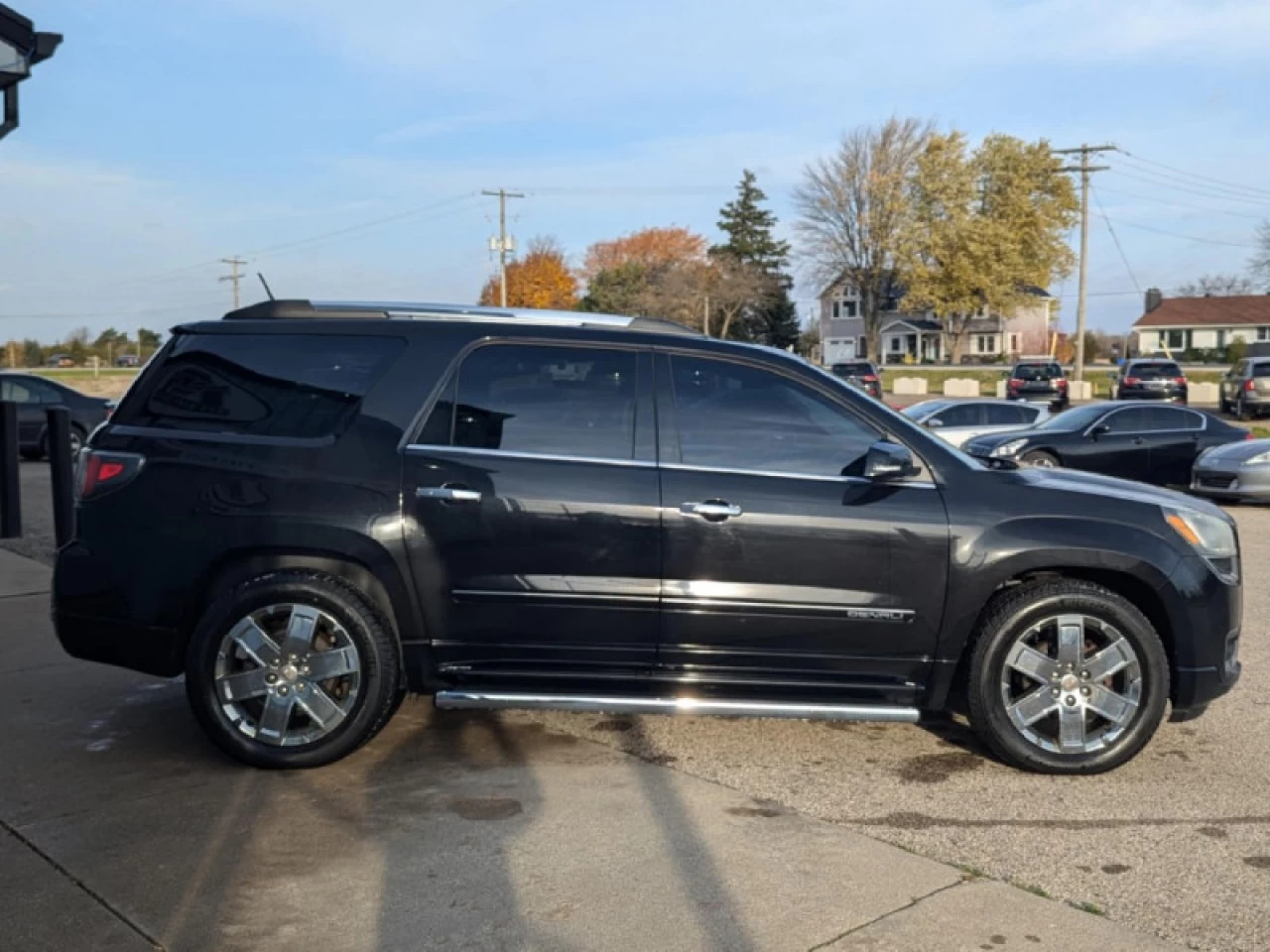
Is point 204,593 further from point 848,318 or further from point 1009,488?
point 848,318

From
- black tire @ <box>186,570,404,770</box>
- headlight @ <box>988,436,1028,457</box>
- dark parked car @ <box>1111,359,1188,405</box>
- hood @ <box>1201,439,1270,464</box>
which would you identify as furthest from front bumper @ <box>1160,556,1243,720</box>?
dark parked car @ <box>1111,359,1188,405</box>

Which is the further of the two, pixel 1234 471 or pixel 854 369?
pixel 854 369

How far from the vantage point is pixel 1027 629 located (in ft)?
16.4

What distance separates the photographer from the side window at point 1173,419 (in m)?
16.6

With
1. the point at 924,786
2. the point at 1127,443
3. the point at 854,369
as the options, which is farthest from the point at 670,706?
the point at 854,369

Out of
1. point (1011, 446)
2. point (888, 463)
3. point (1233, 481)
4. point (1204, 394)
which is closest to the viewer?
point (888, 463)

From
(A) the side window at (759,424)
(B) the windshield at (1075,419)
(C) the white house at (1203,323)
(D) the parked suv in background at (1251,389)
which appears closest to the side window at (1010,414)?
(B) the windshield at (1075,419)

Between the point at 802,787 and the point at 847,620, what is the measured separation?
69 cm

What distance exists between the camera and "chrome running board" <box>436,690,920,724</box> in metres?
4.95

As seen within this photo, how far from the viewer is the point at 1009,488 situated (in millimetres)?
5102

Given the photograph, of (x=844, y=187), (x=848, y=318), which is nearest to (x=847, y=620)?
(x=844, y=187)

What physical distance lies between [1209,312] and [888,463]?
94.9 metres

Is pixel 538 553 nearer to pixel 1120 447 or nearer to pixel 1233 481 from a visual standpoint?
pixel 1233 481

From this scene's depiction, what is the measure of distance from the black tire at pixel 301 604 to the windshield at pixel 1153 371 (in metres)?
35.3
